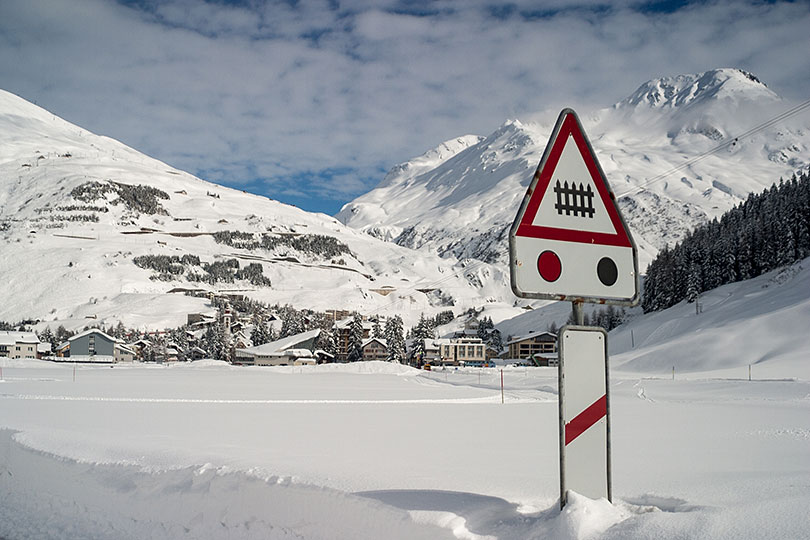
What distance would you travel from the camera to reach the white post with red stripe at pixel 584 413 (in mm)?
3820

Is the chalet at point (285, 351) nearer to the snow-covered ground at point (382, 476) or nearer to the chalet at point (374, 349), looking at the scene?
the chalet at point (374, 349)

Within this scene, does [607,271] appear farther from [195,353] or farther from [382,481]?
[195,353]

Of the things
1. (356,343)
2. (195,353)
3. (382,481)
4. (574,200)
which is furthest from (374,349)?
(574,200)

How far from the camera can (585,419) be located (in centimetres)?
388

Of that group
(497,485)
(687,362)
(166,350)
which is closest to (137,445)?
(497,485)

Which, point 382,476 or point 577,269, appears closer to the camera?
point 577,269

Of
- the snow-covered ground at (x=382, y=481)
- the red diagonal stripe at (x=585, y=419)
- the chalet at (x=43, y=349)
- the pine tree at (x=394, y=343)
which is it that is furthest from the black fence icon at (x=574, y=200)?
the chalet at (x=43, y=349)

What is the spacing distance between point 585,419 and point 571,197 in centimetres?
148

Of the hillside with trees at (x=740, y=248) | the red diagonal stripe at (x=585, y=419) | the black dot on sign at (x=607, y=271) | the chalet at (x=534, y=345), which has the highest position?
the hillside with trees at (x=740, y=248)

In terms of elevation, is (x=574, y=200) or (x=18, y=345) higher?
(x=574, y=200)

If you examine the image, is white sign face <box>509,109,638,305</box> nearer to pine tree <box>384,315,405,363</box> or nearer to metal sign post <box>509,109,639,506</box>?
metal sign post <box>509,109,639,506</box>

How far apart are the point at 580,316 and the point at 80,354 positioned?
107 metres

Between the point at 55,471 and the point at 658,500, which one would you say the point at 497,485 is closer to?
the point at 658,500

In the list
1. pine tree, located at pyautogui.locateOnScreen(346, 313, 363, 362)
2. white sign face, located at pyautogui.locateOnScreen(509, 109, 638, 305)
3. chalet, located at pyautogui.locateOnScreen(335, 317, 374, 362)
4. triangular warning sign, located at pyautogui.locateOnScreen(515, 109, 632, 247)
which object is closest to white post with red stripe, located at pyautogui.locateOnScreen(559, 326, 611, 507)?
white sign face, located at pyautogui.locateOnScreen(509, 109, 638, 305)
